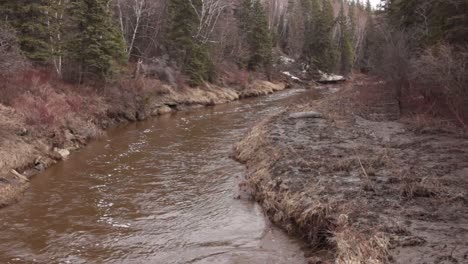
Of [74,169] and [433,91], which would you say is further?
[433,91]

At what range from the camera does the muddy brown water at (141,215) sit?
→ 8398mm

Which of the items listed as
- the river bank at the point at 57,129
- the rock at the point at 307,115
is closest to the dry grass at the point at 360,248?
the river bank at the point at 57,129

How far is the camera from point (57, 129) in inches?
688

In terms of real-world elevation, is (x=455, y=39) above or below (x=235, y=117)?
above

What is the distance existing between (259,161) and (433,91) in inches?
318

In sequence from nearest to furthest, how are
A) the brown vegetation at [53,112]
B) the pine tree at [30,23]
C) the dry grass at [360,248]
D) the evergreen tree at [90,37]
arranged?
the dry grass at [360,248] → the brown vegetation at [53,112] → the pine tree at [30,23] → the evergreen tree at [90,37]

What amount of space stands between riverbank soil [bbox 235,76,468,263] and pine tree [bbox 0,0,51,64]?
1252 cm

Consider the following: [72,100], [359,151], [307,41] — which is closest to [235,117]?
[72,100]

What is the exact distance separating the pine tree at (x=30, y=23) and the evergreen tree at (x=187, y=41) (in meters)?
15.9

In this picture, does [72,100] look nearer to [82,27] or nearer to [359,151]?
[82,27]

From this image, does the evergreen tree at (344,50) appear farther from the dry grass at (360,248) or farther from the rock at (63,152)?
the dry grass at (360,248)

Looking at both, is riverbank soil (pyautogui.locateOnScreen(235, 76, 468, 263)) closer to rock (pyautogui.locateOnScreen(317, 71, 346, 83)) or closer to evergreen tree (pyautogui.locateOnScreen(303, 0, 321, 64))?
rock (pyautogui.locateOnScreen(317, 71, 346, 83))

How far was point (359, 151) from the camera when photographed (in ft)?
42.3

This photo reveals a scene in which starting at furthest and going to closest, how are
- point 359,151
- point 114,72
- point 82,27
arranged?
point 114,72, point 82,27, point 359,151
